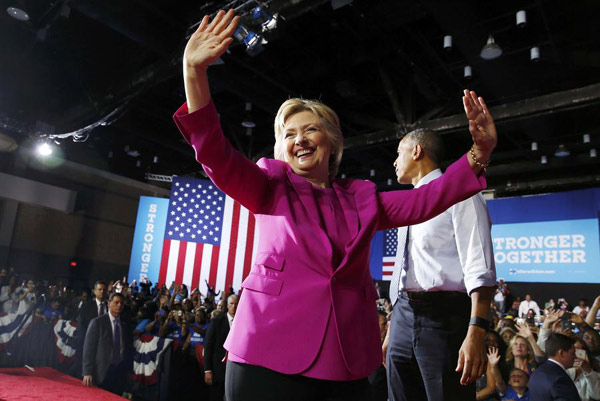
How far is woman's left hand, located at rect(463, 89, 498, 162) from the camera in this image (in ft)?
4.33

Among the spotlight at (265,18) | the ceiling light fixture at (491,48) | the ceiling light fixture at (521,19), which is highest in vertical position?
the ceiling light fixture at (521,19)

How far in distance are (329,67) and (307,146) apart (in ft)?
25.5

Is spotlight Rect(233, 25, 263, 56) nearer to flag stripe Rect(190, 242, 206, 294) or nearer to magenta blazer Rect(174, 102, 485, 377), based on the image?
magenta blazer Rect(174, 102, 485, 377)

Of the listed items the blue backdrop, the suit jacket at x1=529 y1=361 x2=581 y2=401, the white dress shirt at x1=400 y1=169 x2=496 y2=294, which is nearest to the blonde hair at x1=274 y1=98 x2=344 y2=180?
the white dress shirt at x1=400 y1=169 x2=496 y2=294

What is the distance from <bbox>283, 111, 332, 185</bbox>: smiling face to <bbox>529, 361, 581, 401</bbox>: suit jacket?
341cm

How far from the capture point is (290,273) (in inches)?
43.3

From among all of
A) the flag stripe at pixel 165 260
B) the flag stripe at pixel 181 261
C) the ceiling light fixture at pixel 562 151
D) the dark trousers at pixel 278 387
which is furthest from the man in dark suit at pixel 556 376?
the ceiling light fixture at pixel 562 151

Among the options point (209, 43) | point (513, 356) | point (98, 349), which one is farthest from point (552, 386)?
point (98, 349)

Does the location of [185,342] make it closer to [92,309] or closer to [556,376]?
[92,309]

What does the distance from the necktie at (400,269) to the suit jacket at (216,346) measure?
15.5ft

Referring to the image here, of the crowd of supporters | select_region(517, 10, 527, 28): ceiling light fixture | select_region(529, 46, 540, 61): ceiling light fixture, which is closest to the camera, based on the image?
the crowd of supporters

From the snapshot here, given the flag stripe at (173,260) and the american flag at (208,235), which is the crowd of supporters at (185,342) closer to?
the american flag at (208,235)

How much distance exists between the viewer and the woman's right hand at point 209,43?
1.09 m

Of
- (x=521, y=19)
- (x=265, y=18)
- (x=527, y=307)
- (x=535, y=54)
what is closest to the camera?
(x=265, y=18)
